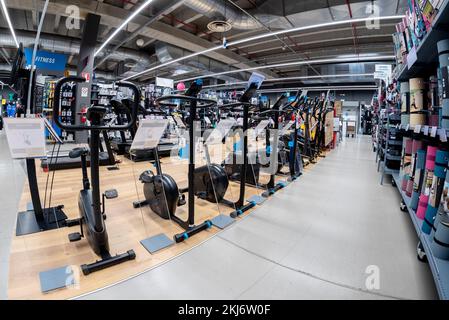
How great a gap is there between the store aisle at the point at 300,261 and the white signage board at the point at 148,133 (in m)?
1.03

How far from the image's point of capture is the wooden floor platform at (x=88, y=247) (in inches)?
54.1

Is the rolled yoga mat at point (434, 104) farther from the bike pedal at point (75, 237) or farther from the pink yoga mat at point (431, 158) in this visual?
the bike pedal at point (75, 237)

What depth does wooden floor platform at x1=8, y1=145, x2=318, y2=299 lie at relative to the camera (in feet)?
4.51

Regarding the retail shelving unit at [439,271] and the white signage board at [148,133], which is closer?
the retail shelving unit at [439,271]

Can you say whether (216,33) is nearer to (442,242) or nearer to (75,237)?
(75,237)

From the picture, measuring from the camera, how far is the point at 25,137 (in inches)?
68.5

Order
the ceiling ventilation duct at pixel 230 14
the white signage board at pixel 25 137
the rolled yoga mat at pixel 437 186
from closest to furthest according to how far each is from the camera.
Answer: the rolled yoga mat at pixel 437 186 → the white signage board at pixel 25 137 → the ceiling ventilation duct at pixel 230 14

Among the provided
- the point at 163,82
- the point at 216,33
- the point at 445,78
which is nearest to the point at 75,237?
the point at 445,78

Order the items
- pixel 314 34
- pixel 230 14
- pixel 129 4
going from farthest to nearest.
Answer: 1. pixel 314 34
2. pixel 129 4
3. pixel 230 14

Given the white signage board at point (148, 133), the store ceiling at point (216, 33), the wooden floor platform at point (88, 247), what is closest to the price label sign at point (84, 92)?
the store ceiling at point (216, 33)

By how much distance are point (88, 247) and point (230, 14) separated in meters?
7.20

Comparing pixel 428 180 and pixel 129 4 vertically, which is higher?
pixel 129 4
